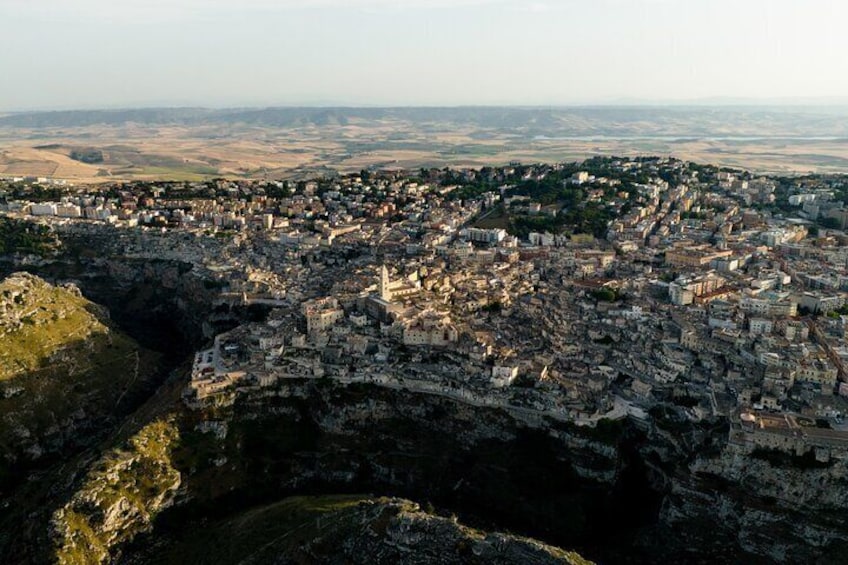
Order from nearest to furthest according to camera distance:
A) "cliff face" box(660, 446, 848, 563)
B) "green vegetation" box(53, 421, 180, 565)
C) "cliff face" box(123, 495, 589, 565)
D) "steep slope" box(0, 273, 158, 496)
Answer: "cliff face" box(123, 495, 589, 565), "cliff face" box(660, 446, 848, 563), "green vegetation" box(53, 421, 180, 565), "steep slope" box(0, 273, 158, 496)

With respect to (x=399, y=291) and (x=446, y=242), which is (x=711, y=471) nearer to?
(x=399, y=291)

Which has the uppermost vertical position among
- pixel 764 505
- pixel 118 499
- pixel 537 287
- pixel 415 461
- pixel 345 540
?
pixel 537 287

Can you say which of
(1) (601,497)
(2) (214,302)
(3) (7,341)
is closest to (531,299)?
(1) (601,497)

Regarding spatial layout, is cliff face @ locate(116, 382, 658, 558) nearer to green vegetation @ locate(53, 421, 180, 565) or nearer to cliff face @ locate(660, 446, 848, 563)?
green vegetation @ locate(53, 421, 180, 565)

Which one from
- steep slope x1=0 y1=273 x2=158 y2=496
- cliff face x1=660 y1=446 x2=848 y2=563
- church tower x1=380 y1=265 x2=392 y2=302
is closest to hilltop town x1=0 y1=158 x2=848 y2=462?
church tower x1=380 y1=265 x2=392 y2=302

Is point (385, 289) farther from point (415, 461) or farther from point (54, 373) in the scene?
point (54, 373)

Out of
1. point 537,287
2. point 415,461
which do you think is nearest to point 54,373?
point 415,461
